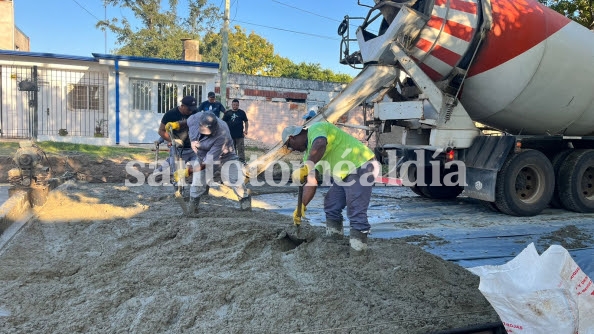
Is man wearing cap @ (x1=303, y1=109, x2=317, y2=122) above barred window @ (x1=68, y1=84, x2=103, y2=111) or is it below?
below

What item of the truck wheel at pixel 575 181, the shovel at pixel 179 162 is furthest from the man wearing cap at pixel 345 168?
the truck wheel at pixel 575 181

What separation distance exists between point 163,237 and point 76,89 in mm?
12915

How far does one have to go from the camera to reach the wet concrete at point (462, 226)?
5.12 meters

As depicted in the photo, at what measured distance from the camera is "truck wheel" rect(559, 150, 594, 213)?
300 inches

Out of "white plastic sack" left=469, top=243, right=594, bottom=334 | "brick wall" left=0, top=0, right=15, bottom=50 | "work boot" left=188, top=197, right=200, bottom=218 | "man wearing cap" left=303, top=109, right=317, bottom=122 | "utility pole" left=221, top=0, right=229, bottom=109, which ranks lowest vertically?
"work boot" left=188, top=197, right=200, bottom=218

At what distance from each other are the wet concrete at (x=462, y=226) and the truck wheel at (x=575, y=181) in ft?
0.61

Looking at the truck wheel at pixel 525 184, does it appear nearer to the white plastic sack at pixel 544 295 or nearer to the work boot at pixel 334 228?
the work boot at pixel 334 228

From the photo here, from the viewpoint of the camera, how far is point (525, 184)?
743 centimetres

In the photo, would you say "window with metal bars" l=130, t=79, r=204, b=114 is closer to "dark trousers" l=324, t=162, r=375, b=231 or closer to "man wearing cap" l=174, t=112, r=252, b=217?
"man wearing cap" l=174, t=112, r=252, b=217

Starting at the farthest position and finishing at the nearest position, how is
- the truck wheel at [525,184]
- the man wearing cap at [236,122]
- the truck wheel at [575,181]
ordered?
the man wearing cap at [236,122]
the truck wheel at [575,181]
the truck wheel at [525,184]

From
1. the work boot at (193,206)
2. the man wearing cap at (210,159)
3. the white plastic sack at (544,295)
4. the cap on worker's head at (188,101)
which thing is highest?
the cap on worker's head at (188,101)

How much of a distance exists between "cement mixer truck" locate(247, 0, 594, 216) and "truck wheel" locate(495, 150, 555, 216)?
0.02m

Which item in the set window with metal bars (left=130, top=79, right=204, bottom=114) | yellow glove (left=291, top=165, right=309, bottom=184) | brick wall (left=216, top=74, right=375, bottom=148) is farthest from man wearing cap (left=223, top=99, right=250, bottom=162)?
brick wall (left=216, top=74, right=375, bottom=148)

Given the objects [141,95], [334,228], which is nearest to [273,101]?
[141,95]
